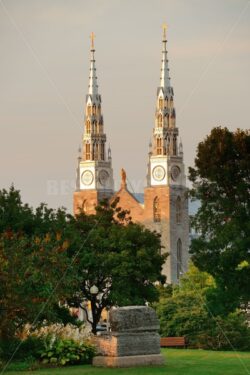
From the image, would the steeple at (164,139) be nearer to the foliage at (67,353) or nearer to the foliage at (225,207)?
the foliage at (225,207)

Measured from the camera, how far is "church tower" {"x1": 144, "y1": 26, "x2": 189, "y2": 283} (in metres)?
165

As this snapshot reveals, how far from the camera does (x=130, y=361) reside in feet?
94.3

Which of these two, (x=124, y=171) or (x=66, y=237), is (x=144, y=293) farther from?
(x=124, y=171)

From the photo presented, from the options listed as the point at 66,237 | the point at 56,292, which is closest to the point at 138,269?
the point at 66,237

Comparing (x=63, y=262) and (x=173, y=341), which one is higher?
(x=63, y=262)

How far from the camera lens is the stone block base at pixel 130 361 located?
2870 centimetres

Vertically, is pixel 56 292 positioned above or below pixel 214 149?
below

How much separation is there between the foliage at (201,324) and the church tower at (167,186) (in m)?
108

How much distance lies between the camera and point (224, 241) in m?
47.1

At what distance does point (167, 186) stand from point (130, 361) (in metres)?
141

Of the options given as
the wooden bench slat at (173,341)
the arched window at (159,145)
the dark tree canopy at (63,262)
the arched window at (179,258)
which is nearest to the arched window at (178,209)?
the arched window at (179,258)

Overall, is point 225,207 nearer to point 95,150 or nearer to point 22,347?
point 22,347

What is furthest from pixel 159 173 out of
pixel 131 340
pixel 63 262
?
pixel 131 340

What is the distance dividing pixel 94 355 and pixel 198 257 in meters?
19.1
